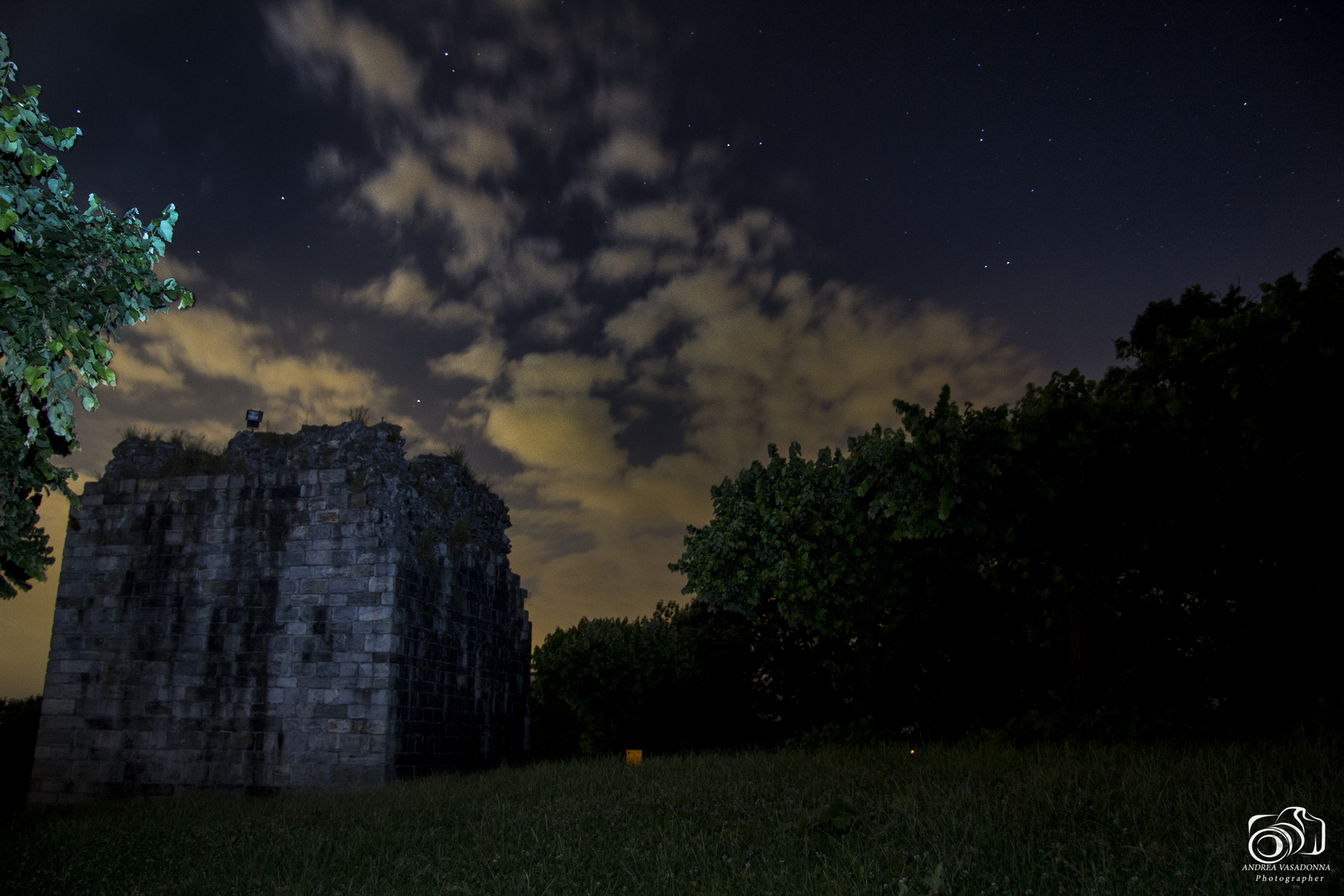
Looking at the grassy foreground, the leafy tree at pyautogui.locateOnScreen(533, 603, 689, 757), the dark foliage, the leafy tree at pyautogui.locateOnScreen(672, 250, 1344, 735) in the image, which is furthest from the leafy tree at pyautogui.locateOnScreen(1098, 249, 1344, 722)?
the dark foliage

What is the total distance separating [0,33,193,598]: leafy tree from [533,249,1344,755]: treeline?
10.7m

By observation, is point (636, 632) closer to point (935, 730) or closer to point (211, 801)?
point (935, 730)

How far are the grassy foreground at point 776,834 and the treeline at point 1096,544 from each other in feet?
13.5

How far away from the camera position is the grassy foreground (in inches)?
224

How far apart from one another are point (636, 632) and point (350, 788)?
10.1 meters

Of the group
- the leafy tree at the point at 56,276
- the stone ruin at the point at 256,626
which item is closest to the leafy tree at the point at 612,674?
the stone ruin at the point at 256,626

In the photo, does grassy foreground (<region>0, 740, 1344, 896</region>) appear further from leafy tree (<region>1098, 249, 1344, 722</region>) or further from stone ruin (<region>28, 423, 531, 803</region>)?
leafy tree (<region>1098, 249, 1344, 722</region>)

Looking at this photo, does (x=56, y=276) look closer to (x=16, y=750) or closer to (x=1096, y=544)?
(x=1096, y=544)

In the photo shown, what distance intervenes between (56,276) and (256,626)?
1191 cm

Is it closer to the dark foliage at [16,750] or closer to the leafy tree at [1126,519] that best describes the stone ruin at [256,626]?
the dark foliage at [16,750]

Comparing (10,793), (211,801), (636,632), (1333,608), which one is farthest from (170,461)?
(1333,608)

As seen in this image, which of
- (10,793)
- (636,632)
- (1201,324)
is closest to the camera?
(1201,324)

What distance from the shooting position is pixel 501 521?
20094 millimetres

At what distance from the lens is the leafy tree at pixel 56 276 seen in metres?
4.89
